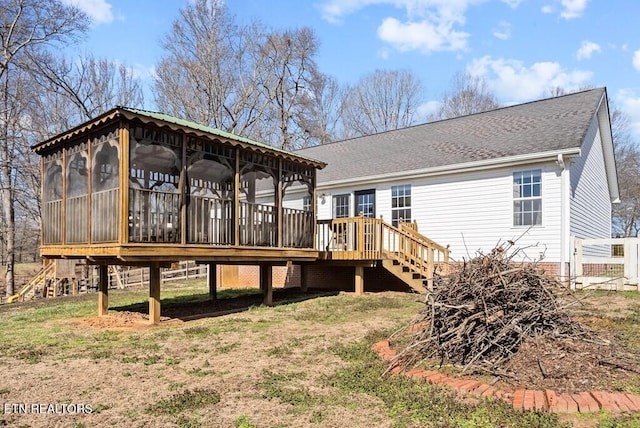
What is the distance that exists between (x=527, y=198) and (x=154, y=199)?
897 cm

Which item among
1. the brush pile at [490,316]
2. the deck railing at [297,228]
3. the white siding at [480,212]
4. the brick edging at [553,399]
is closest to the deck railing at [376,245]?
the deck railing at [297,228]

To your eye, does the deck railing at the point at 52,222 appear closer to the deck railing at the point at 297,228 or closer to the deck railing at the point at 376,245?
the deck railing at the point at 297,228

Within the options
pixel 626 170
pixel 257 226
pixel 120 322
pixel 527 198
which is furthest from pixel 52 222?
pixel 626 170

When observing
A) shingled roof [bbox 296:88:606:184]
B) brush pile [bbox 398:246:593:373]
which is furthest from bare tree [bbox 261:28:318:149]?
brush pile [bbox 398:246:593:373]

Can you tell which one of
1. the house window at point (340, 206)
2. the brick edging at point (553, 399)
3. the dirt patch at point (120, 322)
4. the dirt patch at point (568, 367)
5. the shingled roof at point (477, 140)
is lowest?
the dirt patch at point (120, 322)

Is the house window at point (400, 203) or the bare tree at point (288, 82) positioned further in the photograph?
the bare tree at point (288, 82)

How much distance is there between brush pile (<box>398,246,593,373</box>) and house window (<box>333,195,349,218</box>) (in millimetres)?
10128

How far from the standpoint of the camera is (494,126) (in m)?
14.8

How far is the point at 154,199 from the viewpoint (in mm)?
8453

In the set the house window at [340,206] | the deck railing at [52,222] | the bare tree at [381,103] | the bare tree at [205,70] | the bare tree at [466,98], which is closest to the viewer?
the deck railing at [52,222]

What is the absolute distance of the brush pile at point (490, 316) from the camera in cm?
470

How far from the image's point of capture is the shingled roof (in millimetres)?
12023

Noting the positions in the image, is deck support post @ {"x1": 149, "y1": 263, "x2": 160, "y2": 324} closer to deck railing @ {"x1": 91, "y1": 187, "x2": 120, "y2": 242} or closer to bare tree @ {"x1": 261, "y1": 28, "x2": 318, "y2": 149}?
deck railing @ {"x1": 91, "y1": 187, "x2": 120, "y2": 242}

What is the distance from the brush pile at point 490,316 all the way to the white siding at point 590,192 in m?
7.31
